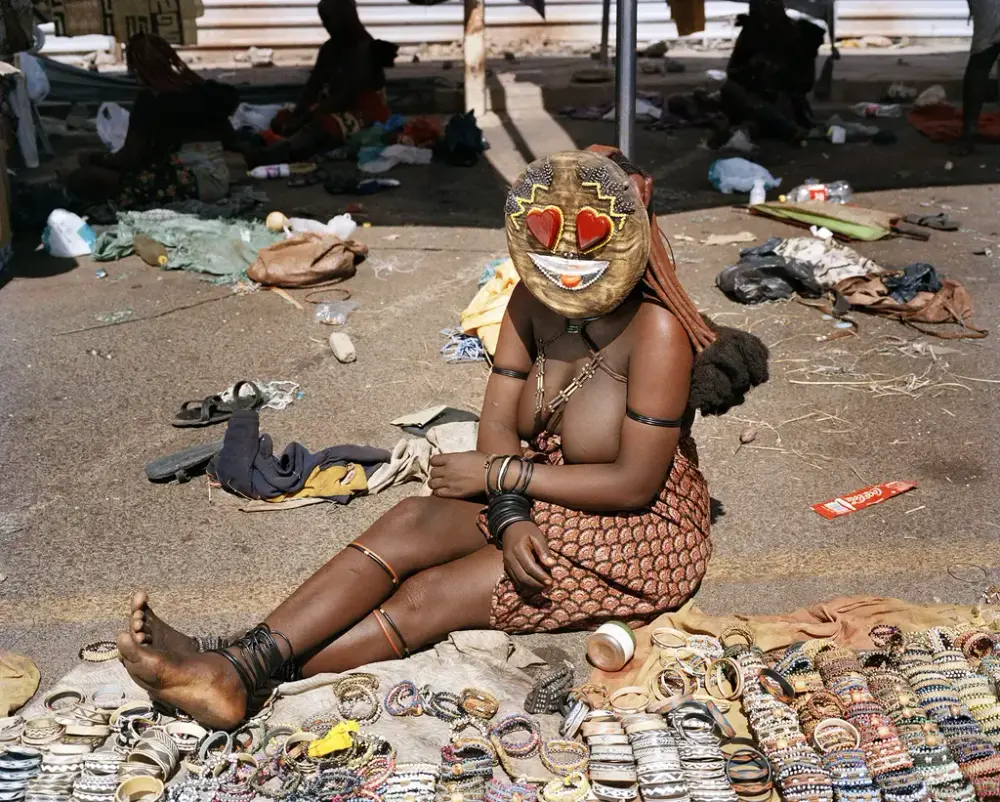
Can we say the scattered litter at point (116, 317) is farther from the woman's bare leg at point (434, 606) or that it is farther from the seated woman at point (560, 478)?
the woman's bare leg at point (434, 606)

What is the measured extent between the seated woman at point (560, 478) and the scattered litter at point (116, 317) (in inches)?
143

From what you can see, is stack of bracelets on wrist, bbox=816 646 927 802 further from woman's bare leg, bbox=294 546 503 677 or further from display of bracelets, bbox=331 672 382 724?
display of bracelets, bbox=331 672 382 724

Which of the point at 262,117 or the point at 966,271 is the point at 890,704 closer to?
the point at 966,271

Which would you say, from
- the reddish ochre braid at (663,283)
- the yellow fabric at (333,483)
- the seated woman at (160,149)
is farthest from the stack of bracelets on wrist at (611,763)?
the seated woman at (160,149)

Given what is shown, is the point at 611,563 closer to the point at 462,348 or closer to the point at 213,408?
the point at 213,408

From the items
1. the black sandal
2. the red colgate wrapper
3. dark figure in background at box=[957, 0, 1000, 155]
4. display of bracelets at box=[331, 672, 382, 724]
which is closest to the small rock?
dark figure in background at box=[957, 0, 1000, 155]

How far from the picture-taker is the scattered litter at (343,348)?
5840mm

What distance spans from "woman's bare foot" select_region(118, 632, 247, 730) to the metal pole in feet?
13.5

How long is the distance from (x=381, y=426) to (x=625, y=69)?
2585 millimetres

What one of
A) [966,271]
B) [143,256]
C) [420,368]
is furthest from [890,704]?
[143,256]

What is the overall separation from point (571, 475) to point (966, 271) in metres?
4.70

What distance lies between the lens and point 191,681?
2.80 m

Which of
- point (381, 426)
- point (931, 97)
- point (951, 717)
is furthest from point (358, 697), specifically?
point (931, 97)

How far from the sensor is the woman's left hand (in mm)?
3309
